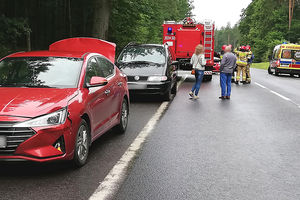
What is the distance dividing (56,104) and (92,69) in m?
1.46

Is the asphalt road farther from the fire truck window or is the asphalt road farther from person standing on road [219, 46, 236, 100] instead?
the fire truck window

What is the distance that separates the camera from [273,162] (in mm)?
5586

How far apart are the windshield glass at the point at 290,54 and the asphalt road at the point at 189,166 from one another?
21.3m

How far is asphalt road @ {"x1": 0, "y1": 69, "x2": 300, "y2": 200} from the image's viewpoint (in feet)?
14.1

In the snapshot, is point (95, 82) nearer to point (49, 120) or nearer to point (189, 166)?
point (49, 120)

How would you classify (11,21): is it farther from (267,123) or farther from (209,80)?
(267,123)

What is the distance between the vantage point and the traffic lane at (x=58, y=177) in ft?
13.7

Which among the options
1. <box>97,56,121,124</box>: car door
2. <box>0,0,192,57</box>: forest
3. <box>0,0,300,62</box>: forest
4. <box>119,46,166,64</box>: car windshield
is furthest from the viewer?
<box>0,0,192,57</box>: forest

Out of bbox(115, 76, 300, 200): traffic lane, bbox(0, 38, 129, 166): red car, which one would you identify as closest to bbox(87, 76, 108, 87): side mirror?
bbox(0, 38, 129, 166): red car

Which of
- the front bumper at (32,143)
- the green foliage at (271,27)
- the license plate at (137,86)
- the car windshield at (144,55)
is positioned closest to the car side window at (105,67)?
the front bumper at (32,143)

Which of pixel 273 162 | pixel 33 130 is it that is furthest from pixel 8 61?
pixel 273 162

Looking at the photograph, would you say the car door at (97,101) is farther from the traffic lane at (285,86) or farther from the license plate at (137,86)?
the traffic lane at (285,86)

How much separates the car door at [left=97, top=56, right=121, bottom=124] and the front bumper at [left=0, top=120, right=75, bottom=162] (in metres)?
1.72

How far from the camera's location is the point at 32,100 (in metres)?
4.85
